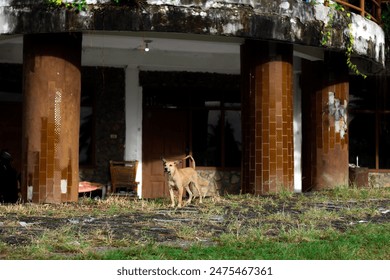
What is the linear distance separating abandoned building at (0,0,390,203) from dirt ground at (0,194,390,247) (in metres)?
1.64

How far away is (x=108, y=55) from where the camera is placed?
1602 cm

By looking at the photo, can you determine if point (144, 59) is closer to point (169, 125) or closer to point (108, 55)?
Result: point (108, 55)

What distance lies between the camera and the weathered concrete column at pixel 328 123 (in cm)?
1566

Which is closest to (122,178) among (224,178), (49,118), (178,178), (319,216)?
(224,178)

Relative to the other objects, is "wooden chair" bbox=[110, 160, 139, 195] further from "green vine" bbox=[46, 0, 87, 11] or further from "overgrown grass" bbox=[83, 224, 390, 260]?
"overgrown grass" bbox=[83, 224, 390, 260]

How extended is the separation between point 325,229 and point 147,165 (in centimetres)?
863

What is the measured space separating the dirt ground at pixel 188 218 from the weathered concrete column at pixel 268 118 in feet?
3.56

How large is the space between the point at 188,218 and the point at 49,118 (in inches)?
156

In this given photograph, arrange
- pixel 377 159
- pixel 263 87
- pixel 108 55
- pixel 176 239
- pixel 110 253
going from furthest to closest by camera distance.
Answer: pixel 377 159, pixel 108 55, pixel 263 87, pixel 176 239, pixel 110 253

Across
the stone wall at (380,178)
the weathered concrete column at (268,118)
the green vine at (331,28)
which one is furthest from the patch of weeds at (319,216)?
the stone wall at (380,178)

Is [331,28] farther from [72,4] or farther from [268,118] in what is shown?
[72,4]

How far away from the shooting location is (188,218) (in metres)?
10.1

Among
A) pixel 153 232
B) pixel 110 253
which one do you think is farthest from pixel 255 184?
pixel 110 253

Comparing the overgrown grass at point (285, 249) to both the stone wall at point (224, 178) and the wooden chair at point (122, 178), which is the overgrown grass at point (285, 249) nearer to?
the wooden chair at point (122, 178)
